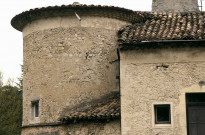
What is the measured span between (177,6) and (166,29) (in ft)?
23.4

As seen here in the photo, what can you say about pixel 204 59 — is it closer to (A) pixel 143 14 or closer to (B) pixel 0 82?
(A) pixel 143 14

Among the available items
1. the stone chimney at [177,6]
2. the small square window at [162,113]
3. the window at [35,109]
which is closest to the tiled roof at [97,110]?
the small square window at [162,113]

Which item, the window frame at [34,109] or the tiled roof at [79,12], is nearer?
the tiled roof at [79,12]

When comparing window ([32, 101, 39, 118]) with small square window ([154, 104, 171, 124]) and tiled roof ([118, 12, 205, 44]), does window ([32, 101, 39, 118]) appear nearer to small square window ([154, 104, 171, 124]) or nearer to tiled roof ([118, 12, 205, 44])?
tiled roof ([118, 12, 205, 44])

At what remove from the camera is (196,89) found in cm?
1549

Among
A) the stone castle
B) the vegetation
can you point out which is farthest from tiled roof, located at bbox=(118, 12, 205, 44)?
the vegetation

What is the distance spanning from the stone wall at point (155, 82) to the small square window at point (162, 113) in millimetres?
175

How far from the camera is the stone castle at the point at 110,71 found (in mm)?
15586

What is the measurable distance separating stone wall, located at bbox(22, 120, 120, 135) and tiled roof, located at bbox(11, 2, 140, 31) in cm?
412

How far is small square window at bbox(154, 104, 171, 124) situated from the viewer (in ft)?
51.1

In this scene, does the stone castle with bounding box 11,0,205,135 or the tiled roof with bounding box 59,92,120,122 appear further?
the tiled roof with bounding box 59,92,120,122

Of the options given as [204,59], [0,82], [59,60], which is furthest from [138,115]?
[0,82]

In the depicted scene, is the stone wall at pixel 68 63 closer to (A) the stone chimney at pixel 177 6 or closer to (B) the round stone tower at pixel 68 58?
(B) the round stone tower at pixel 68 58

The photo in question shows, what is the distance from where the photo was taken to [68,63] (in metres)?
17.8
